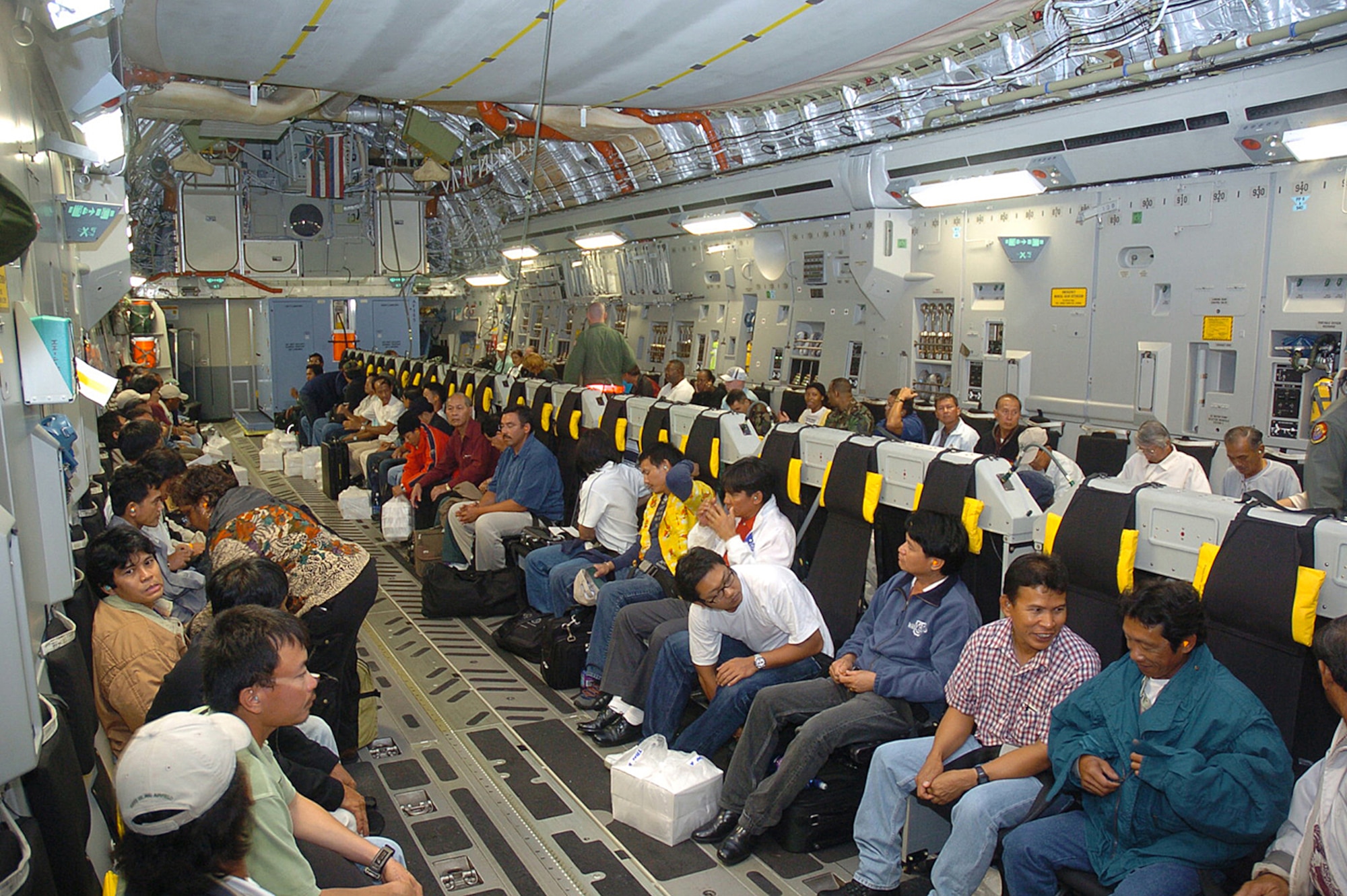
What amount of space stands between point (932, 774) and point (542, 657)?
2744 mm

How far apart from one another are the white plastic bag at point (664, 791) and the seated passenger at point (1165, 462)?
3.24 metres

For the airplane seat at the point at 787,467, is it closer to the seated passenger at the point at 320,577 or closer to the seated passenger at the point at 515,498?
the seated passenger at the point at 320,577

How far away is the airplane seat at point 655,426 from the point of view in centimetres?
602

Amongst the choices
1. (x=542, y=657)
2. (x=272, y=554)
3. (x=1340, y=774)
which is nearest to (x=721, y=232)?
(x=542, y=657)

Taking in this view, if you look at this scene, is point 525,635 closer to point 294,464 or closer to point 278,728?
point 278,728

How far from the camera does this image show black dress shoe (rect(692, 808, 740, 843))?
376cm

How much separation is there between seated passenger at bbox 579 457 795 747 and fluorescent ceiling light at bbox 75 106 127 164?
13.6 feet

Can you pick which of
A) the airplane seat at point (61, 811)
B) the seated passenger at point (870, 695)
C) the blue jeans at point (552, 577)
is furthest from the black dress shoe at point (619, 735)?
the airplane seat at point (61, 811)

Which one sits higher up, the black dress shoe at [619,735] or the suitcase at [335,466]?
the suitcase at [335,466]

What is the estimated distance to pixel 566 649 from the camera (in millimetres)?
5293

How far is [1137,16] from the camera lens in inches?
221

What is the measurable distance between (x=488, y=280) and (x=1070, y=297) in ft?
39.5

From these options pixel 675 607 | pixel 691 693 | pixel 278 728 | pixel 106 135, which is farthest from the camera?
pixel 106 135

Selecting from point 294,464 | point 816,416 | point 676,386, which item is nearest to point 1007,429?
point 816,416
